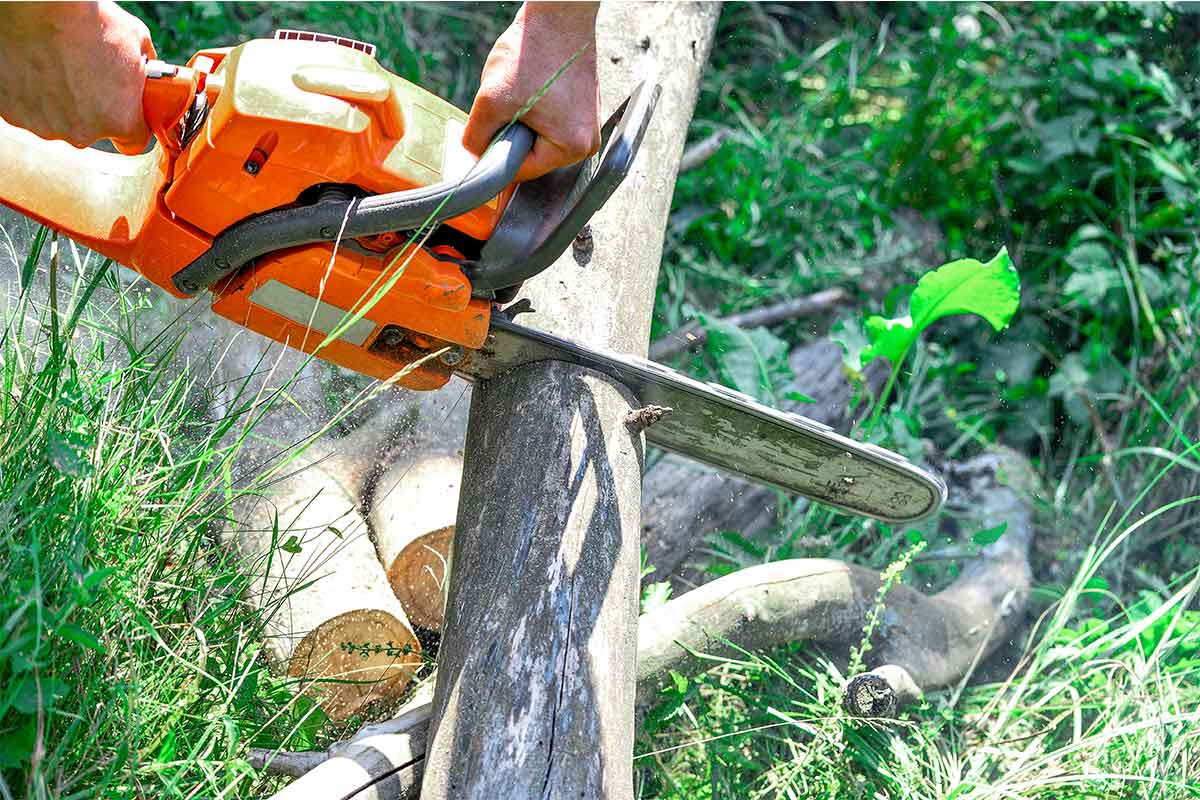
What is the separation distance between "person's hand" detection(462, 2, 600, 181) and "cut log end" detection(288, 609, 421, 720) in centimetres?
103

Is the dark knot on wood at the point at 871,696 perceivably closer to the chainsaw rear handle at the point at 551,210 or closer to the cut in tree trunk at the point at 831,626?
the cut in tree trunk at the point at 831,626

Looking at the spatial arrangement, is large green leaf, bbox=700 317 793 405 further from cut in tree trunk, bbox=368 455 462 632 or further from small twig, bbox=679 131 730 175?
small twig, bbox=679 131 730 175

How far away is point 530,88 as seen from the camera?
188cm

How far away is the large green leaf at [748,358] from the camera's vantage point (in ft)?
10.3

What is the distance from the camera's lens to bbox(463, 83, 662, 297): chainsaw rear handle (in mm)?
1915

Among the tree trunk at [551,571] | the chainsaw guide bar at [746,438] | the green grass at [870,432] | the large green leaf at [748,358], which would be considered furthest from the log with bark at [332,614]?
the large green leaf at [748,358]

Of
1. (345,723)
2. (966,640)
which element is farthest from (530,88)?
(966,640)

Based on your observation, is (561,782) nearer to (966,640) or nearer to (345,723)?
(345,723)

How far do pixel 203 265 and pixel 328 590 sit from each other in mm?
760

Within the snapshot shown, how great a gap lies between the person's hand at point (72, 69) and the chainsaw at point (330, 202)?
0.06m

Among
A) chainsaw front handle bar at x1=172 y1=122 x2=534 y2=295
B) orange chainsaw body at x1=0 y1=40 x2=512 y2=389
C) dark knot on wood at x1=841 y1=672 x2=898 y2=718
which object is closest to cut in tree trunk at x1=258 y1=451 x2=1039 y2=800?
dark knot on wood at x1=841 y1=672 x2=898 y2=718

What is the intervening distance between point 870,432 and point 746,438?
2.89ft

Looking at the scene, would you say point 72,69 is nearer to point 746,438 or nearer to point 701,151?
point 746,438

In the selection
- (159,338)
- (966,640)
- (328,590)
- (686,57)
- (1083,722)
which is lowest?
(1083,722)
